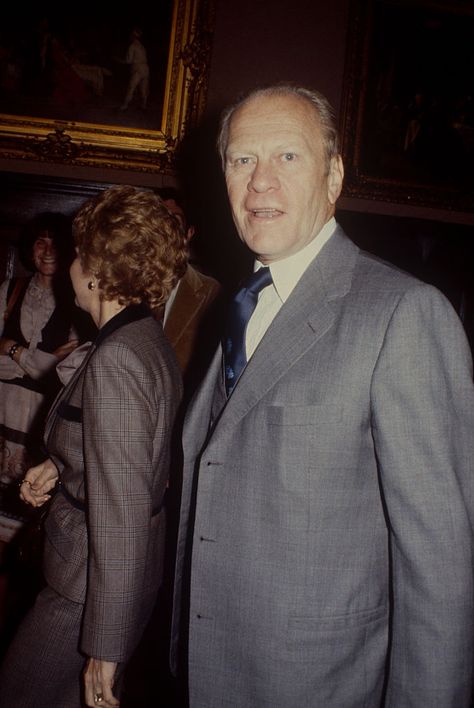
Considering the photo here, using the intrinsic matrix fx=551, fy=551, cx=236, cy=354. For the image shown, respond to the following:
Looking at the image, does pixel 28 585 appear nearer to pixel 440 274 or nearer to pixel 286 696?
pixel 286 696

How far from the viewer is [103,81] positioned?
15.0ft

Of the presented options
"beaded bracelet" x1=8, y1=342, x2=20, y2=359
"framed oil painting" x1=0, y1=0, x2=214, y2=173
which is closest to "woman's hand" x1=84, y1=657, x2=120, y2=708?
"beaded bracelet" x1=8, y1=342, x2=20, y2=359

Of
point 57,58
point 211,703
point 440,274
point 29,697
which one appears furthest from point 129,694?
point 57,58

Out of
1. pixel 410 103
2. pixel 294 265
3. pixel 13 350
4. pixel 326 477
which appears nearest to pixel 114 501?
pixel 326 477

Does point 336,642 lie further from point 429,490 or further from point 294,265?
point 294,265

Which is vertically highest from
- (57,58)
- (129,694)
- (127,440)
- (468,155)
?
(57,58)

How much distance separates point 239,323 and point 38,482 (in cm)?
101

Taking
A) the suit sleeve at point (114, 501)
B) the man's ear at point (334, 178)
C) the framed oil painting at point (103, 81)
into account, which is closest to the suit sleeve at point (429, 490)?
the man's ear at point (334, 178)

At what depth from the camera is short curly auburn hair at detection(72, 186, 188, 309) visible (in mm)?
1852

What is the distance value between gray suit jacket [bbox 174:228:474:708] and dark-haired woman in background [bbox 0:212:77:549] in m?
2.79

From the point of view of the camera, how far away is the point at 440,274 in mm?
4887

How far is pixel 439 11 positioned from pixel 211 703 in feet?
18.0

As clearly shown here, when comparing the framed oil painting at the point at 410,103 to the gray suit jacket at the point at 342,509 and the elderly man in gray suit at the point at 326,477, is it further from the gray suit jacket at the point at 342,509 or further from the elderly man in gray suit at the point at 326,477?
the gray suit jacket at the point at 342,509

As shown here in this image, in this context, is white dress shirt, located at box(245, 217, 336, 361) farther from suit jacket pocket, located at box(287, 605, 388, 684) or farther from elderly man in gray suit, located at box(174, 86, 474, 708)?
suit jacket pocket, located at box(287, 605, 388, 684)
